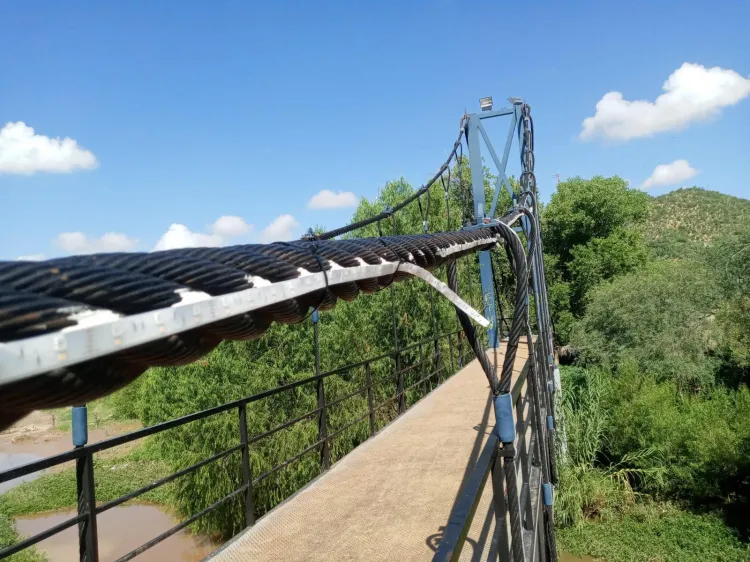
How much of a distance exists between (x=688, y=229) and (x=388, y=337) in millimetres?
41687

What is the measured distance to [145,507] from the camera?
18.1 metres

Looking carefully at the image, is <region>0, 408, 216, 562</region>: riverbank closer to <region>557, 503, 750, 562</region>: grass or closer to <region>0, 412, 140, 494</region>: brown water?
<region>0, 412, 140, 494</region>: brown water

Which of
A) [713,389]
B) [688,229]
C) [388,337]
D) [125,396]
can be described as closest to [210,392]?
[388,337]

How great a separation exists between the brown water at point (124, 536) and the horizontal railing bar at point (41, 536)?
12628 millimetres

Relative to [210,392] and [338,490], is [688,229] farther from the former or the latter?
[338,490]

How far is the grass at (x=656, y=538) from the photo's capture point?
9.12 metres

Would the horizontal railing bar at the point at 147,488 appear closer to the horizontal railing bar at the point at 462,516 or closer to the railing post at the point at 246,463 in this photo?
the railing post at the point at 246,463

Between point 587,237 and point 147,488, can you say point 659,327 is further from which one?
point 147,488

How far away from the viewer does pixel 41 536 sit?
1700 millimetres

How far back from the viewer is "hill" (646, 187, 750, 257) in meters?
44.2

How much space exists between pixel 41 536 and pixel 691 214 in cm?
5518

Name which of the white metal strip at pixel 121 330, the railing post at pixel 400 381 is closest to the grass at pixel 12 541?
the railing post at pixel 400 381

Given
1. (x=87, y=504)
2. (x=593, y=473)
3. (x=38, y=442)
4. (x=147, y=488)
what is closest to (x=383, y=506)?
(x=147, y=488)

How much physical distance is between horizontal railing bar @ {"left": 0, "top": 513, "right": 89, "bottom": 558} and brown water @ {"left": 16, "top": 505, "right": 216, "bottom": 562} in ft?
41.4
